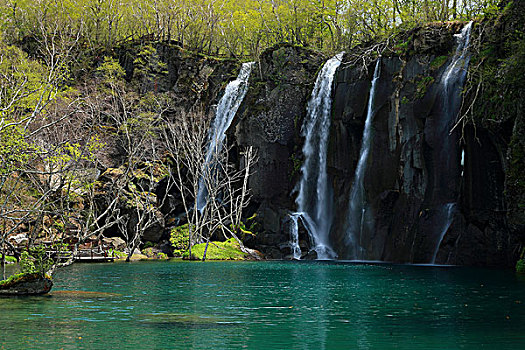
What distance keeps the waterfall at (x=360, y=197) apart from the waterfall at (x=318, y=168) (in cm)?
200

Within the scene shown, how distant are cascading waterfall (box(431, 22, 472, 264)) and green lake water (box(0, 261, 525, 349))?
8937 millimetres

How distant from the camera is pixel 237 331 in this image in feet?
28.6

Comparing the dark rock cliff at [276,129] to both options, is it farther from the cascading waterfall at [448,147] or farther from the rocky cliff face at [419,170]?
the cascading waterfall at [448,147]

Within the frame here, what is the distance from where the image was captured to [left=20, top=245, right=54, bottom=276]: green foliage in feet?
40.3

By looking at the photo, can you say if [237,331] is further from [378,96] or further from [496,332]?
[378,96]

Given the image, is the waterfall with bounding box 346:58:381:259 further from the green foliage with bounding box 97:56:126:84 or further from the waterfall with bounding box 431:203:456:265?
the green foliage with bounding box 97:56:126:84

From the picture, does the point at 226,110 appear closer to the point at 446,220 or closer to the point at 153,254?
the point at 153,254

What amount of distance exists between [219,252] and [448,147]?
47.1 ft

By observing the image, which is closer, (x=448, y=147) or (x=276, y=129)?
(x=448, y=147)

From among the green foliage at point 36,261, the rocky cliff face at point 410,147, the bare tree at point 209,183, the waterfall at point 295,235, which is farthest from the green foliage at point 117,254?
the green foliage at point 36,261

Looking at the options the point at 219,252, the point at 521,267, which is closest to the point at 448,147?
the point at 521,267

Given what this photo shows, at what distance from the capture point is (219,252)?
32.4 m

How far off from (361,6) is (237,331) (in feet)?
130

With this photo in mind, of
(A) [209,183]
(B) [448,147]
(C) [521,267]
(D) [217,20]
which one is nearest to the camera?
(C) [521,267]
